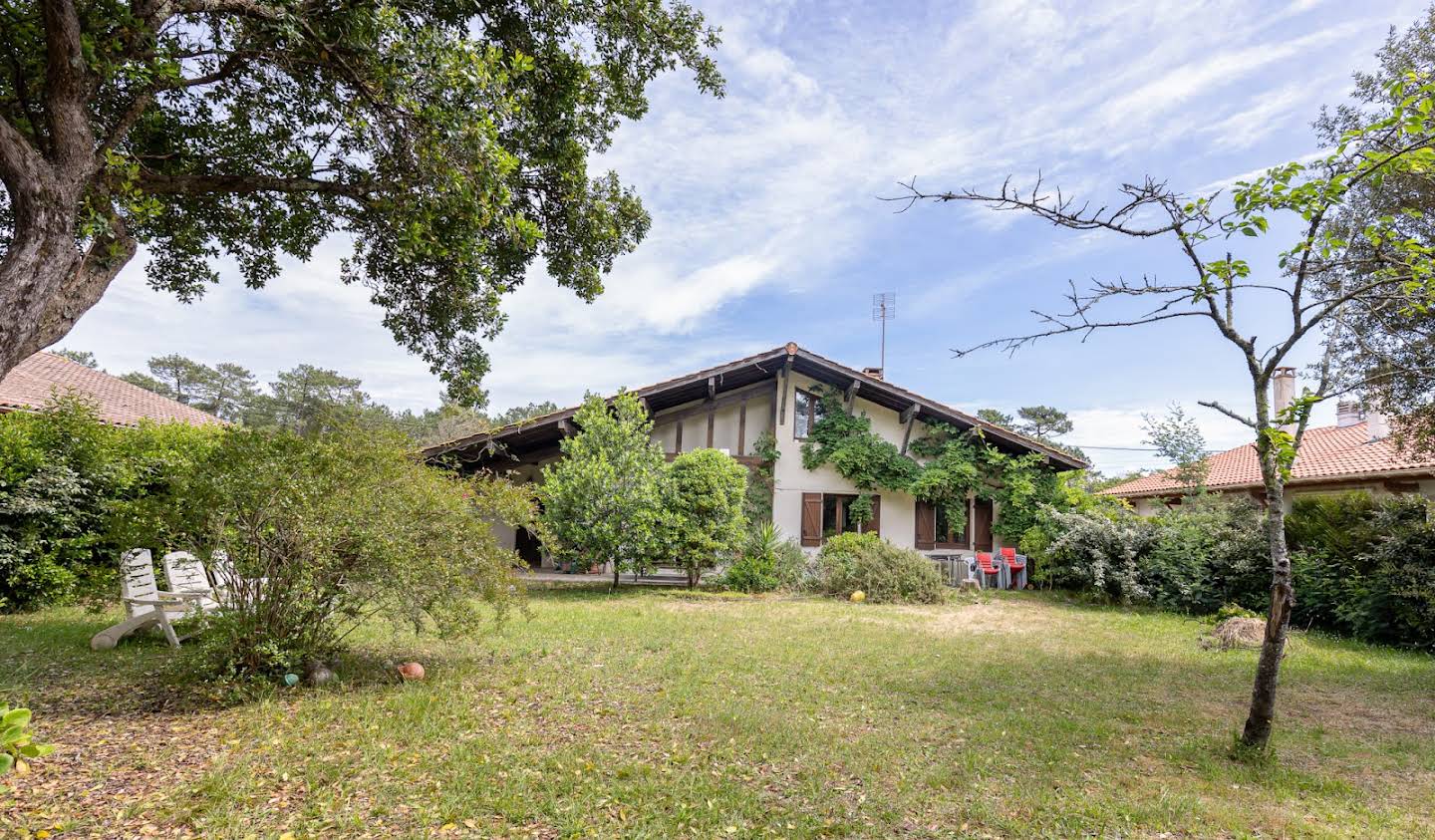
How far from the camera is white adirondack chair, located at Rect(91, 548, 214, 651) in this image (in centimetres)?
598

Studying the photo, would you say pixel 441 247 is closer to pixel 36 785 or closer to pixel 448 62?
pixel 448 62

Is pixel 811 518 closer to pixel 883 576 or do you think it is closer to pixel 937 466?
pixel 937 466

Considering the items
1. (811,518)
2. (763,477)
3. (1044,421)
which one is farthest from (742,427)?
(1044,421)

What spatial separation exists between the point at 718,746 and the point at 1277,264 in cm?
494

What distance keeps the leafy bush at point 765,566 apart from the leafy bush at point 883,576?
Answer: 701 millimetres

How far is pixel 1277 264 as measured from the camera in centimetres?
438

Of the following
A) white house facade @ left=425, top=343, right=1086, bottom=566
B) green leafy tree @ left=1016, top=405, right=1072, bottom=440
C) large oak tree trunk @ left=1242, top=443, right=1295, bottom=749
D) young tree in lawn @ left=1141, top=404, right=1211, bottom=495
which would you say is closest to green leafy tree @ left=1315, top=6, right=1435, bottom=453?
large oak tree trunk @ left=1242, top=443, right=1295, bottom=749

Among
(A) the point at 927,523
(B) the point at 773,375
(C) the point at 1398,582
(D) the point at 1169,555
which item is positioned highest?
(B) the point at 773,375

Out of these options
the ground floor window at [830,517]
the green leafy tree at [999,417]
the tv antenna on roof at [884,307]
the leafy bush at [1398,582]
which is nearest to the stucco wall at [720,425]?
the ground floor window at [830,517]

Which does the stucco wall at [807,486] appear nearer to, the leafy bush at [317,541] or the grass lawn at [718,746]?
the grass lawn at [718,746]

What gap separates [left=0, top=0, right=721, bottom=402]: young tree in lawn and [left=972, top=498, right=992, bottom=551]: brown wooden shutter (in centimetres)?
1235

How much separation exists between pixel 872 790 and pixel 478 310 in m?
6.21

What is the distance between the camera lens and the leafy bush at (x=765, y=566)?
13.1 meters

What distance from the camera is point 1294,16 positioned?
5.05 m
